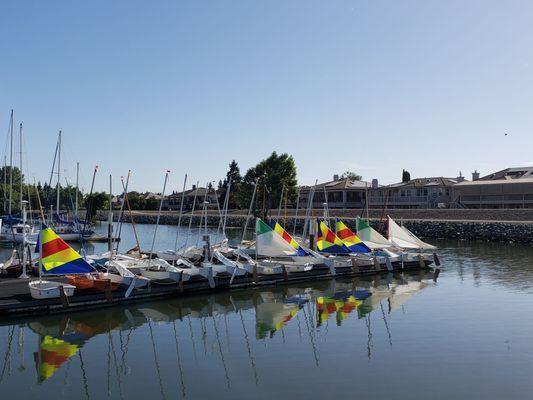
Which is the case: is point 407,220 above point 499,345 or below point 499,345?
above

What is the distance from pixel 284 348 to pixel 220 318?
17.7 ft

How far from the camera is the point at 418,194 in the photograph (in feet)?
292

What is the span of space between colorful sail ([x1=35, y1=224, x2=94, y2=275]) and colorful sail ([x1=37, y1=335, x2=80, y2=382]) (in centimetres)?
387

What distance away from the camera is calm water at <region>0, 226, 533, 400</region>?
578 inches

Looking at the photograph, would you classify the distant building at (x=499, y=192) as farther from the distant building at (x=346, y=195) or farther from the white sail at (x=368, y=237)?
the white sail at (x=368, y=237)

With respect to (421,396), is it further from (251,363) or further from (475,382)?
(251,363)

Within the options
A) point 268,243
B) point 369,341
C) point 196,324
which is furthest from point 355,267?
point 369,341

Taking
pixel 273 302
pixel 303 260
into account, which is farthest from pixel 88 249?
pixel 273 302

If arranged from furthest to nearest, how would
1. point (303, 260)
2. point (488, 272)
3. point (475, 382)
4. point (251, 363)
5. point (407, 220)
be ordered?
1. point (407, 220)
2. point (488, 272)
3. point (303, 260)
4. point (251, 363)
5. point (475, 382)

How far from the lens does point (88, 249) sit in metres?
55.6

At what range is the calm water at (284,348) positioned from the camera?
14.7m

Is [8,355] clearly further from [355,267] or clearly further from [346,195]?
[346,195]

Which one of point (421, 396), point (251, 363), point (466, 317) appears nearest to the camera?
point (421, 396)

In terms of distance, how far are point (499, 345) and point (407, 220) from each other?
55.2 m
